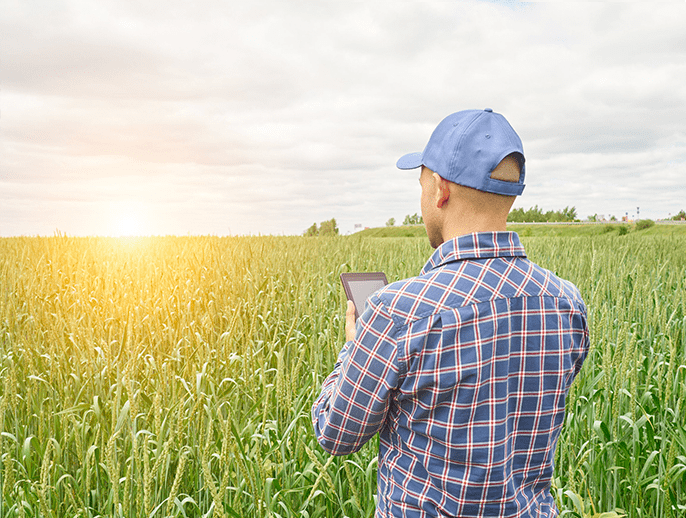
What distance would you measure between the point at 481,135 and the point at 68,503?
2721 millimetres

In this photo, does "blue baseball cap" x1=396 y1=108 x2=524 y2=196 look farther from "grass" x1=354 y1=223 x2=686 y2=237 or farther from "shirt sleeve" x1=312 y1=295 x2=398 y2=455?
"grass" x1=354 y1=223 x2=686 y2=237

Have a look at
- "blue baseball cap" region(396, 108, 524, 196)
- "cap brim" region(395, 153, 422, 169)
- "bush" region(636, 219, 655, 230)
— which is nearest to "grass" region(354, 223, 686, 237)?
"bush" region(636, 219, 655, 230)

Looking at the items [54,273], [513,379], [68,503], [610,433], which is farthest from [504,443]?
[54,273]

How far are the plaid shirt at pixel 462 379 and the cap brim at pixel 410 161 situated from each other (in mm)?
350

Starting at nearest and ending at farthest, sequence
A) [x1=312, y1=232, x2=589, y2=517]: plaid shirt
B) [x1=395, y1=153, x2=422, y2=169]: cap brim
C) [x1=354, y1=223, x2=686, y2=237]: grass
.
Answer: [x1=312, y1=232, x2=589, y2=517]: plaid shirt < [x1=395, y1=153, x2=422, y2=169]: cap brim < [x1=354, y1=223, x2=686, y2=237]: grass

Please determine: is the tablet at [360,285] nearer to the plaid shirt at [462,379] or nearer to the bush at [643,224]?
the plaid shirt at [462,379]

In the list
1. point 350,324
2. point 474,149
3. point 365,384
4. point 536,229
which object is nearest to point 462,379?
point 365,384

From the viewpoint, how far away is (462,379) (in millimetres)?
1191

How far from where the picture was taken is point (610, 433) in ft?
8.75

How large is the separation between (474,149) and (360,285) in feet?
2.55

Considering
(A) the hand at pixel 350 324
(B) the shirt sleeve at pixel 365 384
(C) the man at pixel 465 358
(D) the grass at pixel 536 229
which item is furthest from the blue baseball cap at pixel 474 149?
(D) the grass at pixel 536 229

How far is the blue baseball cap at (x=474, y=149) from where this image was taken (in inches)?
49.9

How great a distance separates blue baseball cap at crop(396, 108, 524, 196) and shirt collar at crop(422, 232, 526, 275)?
12 cm

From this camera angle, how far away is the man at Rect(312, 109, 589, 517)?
3.89 feet
